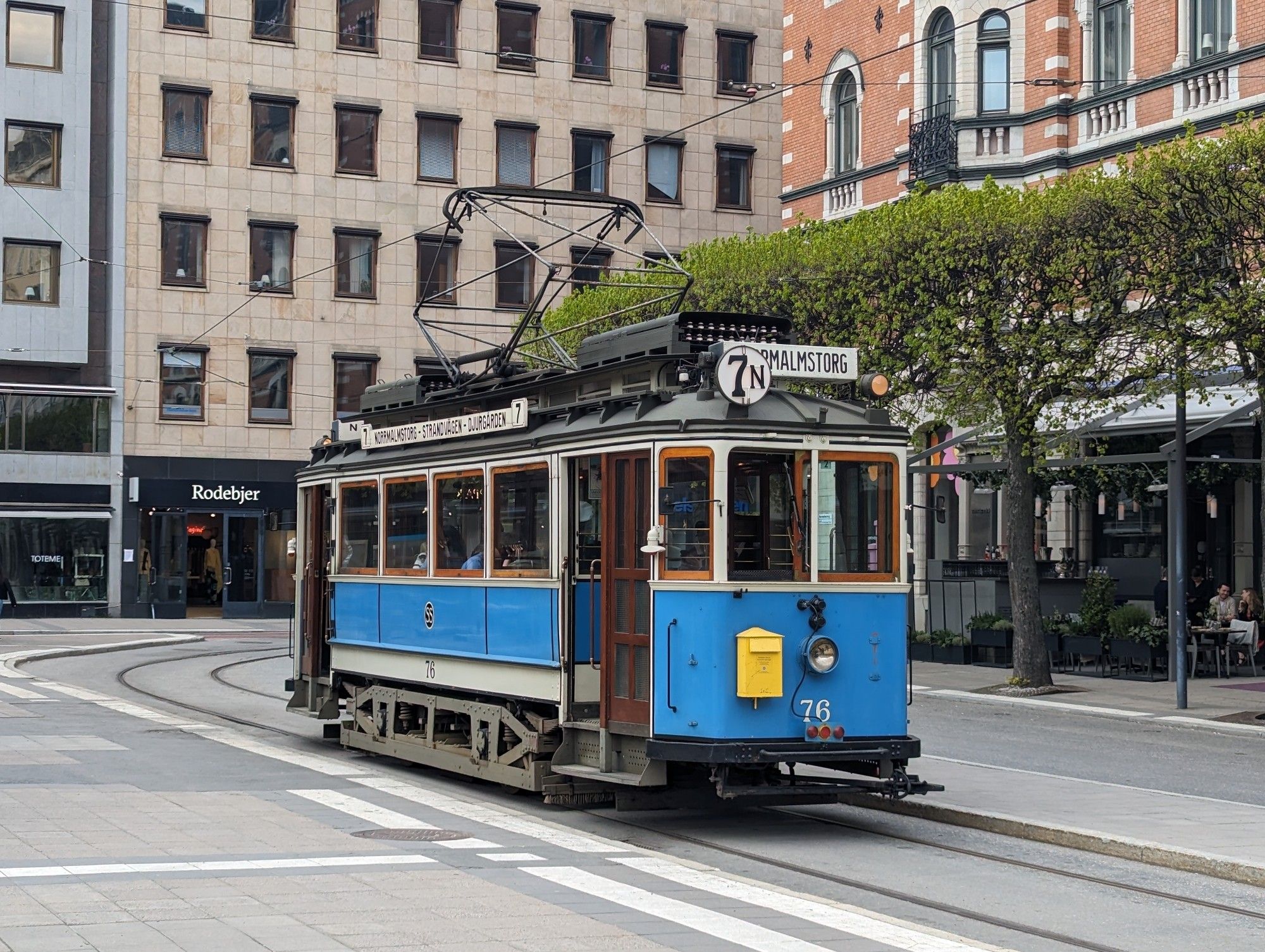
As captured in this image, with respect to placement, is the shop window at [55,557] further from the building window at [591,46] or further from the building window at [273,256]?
the building window at [591,46]

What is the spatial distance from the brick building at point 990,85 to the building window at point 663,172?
10216 millimetres

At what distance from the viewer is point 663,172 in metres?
50.2

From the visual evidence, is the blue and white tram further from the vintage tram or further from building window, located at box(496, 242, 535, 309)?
building window, located at box(496, 242, 535, 309)

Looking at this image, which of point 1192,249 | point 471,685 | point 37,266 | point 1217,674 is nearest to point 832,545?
point 471,685

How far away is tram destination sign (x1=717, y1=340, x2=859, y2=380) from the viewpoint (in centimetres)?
1200

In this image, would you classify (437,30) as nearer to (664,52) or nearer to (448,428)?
(664,52)

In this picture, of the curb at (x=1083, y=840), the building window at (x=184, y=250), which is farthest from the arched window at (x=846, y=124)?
the curb at (x=1083, y=840)

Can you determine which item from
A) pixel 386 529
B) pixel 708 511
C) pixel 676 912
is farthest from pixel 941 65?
pixel 676 912

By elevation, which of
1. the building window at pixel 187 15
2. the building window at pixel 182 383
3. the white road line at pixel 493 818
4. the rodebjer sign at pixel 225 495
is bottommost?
the white road line at pixel 493 818

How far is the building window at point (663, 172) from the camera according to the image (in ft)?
164

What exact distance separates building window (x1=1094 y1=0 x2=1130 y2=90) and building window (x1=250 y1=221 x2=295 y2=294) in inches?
878

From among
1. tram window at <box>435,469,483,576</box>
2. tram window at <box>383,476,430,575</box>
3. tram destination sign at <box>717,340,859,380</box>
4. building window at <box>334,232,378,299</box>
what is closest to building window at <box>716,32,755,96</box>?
building window at <box>334,232,378,299</box>

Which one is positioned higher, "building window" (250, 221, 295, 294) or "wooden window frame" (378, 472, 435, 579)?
"building window" (250, 221, 295, 294)

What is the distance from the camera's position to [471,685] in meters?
14.0
